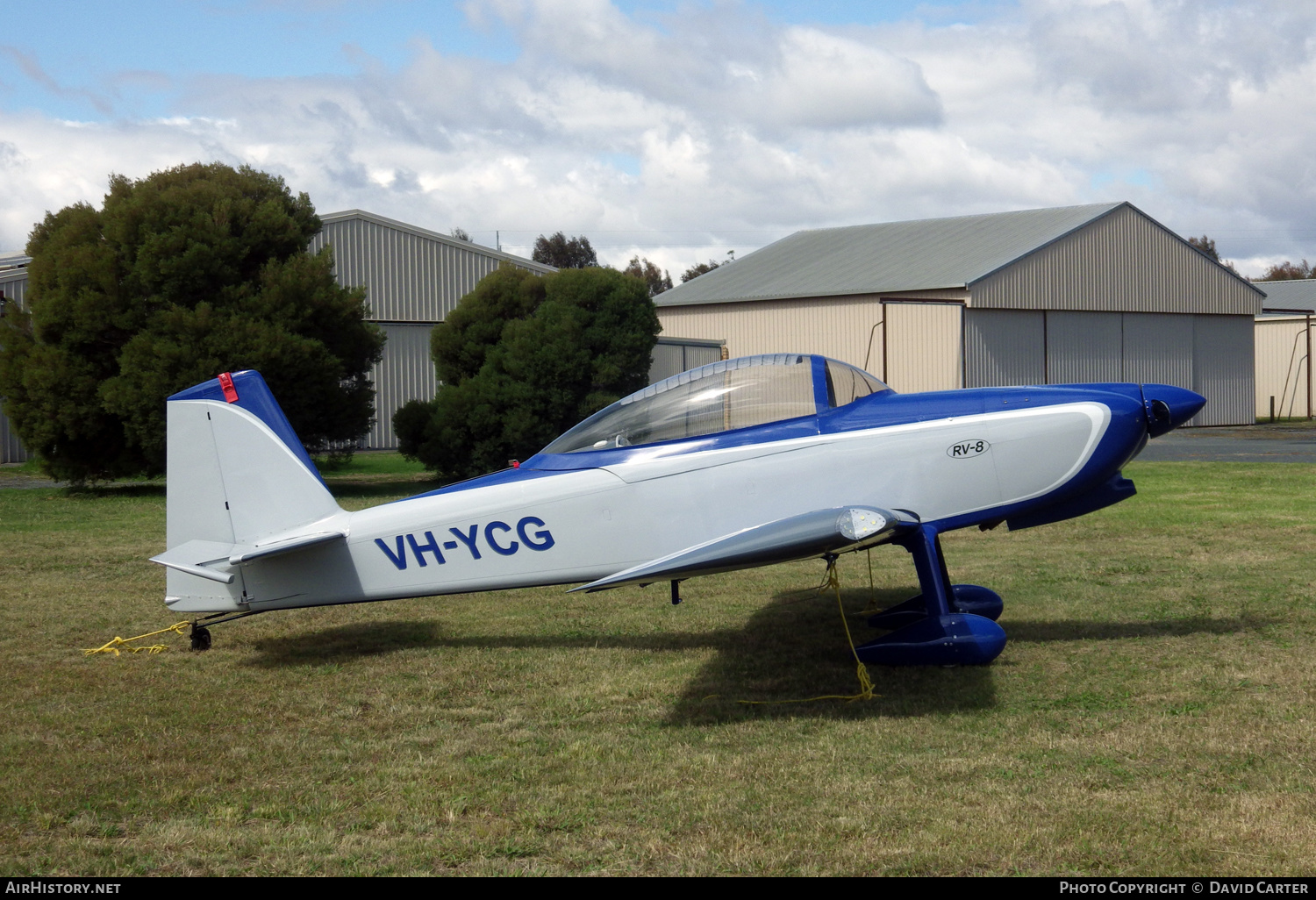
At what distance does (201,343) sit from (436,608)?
39.6ft

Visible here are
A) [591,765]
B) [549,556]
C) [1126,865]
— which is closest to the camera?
[1126,865]

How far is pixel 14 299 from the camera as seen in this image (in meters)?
25.8

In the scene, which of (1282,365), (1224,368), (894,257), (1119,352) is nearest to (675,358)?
(894,257)

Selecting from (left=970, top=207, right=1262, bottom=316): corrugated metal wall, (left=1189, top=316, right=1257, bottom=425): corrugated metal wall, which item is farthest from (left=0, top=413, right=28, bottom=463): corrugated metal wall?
(left=1189, top=316, right=1257, bottom=425): corrugated metal wall

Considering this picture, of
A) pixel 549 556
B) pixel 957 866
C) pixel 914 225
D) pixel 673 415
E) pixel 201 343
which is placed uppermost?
pixel 914 225

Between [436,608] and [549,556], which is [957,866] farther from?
[436,608]

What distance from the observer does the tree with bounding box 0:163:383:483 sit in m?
19.3

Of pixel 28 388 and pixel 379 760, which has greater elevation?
pixel 28 388

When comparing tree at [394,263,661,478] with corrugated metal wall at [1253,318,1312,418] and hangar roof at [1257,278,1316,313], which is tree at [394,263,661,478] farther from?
hangar roof at [1257,278,1316,313]

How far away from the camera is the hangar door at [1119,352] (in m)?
32.4

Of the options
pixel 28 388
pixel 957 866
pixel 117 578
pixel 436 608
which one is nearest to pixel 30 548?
pixel 117 578

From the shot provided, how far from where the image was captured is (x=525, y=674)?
7.13 m

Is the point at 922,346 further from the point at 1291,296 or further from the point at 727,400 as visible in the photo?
the point at 1291,296

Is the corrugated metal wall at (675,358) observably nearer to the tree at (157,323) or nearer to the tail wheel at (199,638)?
the tree at (157,323)
